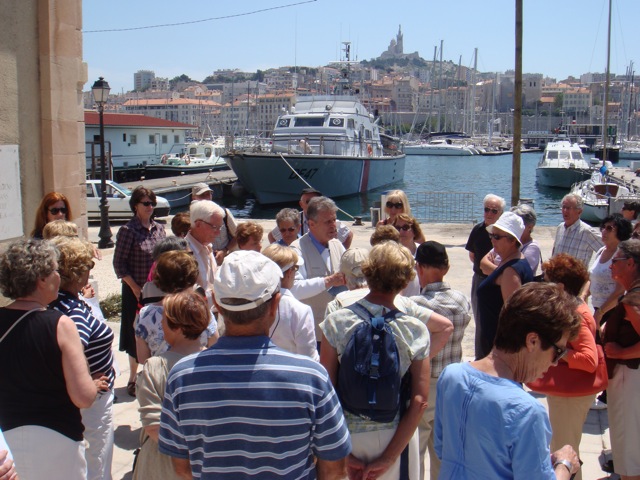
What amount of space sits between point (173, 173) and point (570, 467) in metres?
Result: 41.3

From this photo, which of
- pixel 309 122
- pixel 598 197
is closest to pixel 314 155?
pixel 309 122

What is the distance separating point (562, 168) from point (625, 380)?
41657mm

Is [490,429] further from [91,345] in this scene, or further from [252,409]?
[91,345]

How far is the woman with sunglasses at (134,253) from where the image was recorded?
5.36 m

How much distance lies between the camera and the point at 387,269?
2936mm

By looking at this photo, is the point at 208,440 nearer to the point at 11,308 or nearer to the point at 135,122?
the point at 11,308

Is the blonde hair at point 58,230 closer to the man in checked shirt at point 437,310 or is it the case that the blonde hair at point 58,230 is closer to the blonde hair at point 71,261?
the blonde hair at point 71,261

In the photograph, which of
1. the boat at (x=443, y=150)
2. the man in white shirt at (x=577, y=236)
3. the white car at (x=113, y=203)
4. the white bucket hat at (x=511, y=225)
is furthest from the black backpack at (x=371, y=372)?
the boat at (x=443, y=150)

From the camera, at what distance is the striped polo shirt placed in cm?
319

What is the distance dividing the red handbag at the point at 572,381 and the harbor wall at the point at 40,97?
190 inches

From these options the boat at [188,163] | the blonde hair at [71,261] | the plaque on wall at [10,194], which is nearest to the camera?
the blonde hair at [71,261]

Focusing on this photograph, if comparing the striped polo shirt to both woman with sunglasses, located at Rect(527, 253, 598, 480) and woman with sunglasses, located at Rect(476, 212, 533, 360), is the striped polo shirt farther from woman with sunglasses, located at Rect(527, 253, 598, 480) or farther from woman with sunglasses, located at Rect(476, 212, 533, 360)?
woman with sunglasses, located at Rect(476, 212, 533, 360)

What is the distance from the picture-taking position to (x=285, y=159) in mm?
29672

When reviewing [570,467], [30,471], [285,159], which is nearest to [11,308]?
[30,471]
